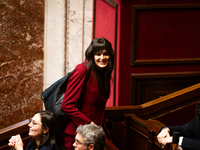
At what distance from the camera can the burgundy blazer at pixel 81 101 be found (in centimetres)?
273

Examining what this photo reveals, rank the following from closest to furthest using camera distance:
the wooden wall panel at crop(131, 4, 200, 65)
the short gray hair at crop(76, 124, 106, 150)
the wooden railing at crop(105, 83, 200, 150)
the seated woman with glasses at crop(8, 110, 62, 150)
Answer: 1. the short gray hair at crop(76, 124, 106, 150)
2. the seated woman with glasses at crop(8, 110, 62, 150)
3. the wooden railing at crop(105, 83, 200, 150)
4. the wooden wall panel at crop(131, 4, 200, 65)

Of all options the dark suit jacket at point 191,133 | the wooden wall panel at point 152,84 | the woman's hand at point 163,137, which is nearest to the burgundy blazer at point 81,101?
the woman's hand at point 163,137

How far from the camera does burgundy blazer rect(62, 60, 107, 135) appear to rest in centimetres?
273

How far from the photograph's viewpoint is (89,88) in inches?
111

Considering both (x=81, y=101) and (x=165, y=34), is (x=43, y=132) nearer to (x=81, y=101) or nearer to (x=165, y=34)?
(x=81, y=101)

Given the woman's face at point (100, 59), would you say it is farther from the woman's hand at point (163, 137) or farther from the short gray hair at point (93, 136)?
the woman's hand at point (163, 137)

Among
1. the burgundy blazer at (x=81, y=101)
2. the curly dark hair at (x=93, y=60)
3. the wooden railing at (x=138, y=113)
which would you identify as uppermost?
the curly dark hair at (x=93, y=60)

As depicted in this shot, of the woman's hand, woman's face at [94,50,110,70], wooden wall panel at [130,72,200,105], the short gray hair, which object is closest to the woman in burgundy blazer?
Answer: woman's face at [94,50,110,70]

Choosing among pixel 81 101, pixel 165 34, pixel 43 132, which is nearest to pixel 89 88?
pixel 81 101

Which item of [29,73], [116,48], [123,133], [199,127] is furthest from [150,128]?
[29,73]

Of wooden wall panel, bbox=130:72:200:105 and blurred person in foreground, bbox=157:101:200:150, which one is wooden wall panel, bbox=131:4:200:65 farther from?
blurred person in foreground, bbox=157:101:200:150

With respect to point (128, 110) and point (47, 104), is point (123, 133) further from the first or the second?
point (47, 104)

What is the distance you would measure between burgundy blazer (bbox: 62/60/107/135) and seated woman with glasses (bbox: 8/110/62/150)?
132 mm

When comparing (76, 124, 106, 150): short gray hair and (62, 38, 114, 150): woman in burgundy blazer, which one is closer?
(76, 124, 106, 150): short gray hair
